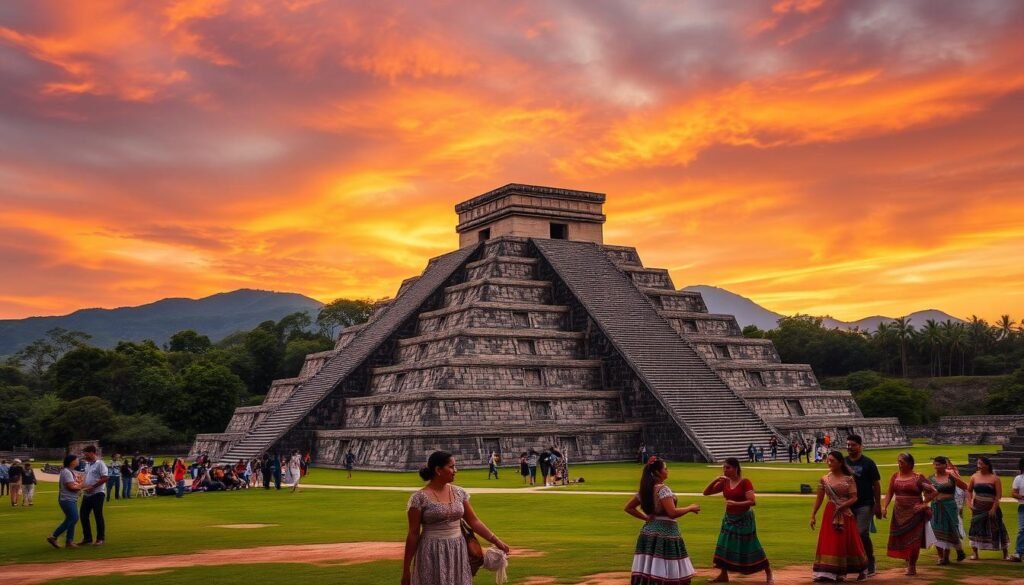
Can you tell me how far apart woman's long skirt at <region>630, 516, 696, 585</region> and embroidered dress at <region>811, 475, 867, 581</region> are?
222 centimetres

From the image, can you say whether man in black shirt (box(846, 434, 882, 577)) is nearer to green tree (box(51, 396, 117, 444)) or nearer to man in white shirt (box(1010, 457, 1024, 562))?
man in white shirt (box(1010, 457, 1024, 562))

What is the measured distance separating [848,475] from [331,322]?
126883 mm

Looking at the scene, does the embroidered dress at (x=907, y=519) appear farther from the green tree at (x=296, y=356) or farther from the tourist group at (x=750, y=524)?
the green tree at (x=296, y=356)

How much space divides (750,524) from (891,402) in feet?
229

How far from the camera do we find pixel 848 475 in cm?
1373

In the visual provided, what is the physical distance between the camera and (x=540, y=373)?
50.2m

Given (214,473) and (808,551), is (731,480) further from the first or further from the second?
(214,473)

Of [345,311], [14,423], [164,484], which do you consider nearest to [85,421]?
[14,423]

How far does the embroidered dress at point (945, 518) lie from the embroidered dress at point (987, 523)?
51 cm

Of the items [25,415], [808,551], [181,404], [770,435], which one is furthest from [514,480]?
[25,415]

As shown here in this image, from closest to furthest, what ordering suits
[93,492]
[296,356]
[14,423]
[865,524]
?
[865,524] < [93,492] < [14,423] < [296,356]

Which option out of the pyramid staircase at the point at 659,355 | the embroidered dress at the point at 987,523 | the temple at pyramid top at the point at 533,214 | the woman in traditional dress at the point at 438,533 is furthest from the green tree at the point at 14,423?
the woman in traditional dress at the point at 438,533

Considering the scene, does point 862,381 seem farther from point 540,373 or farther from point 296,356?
point 296,356

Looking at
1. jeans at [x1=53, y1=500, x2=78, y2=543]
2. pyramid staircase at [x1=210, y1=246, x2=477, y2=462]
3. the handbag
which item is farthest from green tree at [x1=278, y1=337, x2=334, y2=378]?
the handbag
